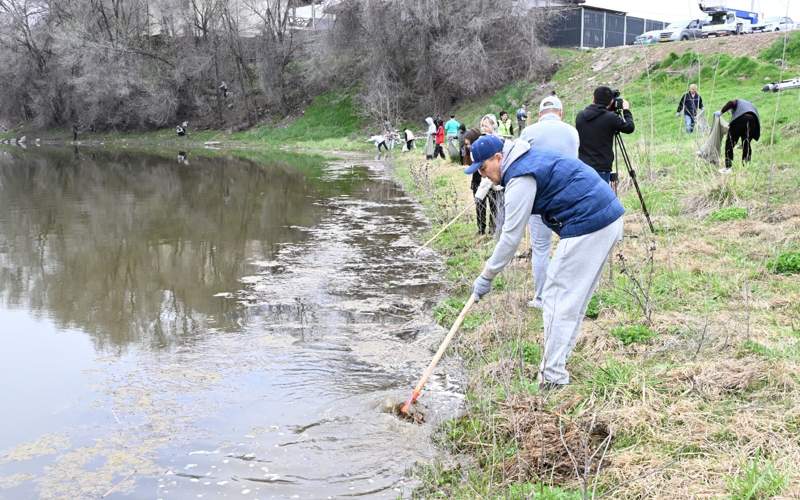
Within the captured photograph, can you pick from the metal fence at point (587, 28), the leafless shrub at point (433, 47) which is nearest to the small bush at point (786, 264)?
the leafless shrub at point (433, 47)

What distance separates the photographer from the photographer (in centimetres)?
735

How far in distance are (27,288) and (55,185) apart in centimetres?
1325

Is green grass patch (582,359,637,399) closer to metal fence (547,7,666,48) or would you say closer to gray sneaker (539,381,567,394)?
gray sneaker (539,381,567,394)

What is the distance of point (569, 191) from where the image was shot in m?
4.37

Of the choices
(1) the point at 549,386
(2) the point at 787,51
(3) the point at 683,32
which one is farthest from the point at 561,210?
(3) the point at 683,32

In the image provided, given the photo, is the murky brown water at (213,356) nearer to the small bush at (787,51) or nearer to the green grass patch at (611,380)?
the green grass patch at (611,380)

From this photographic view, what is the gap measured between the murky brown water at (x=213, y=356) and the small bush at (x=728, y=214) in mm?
3748

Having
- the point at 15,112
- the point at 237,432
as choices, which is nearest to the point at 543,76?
the point at 237,432

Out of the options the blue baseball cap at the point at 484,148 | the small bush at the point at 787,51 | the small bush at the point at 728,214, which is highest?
the small bush at the point at 787,51

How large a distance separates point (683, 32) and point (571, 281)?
31.9 m

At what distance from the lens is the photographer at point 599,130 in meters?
7.35

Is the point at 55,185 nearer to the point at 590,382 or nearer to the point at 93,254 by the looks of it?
the point at 93,254

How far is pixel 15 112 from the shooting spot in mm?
52844

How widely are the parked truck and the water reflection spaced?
20989 millimetres
